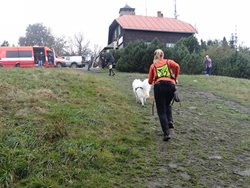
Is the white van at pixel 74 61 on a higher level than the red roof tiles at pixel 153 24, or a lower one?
lower

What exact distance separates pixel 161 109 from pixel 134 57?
21.7m

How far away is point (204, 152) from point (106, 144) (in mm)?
1933

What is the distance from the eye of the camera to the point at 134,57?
1132 inches

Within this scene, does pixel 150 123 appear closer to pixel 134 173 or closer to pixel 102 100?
pixel 102 100

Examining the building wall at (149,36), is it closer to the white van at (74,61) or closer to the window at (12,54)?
the white van at (74,61)

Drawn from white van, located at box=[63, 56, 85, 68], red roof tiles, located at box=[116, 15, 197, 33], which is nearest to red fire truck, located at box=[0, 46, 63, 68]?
white van, located at box=[63, 56, 85, 68]

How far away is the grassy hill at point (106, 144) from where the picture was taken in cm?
511

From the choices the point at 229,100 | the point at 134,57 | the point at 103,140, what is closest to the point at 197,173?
the point at 103,140

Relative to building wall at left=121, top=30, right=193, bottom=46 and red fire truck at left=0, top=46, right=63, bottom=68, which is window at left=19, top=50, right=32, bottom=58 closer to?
red fire truck at left=0, top=46, right=63, bottom=68

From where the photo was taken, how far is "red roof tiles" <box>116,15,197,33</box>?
4556cm

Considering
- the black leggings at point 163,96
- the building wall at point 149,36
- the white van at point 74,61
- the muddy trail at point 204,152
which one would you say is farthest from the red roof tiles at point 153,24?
the black leggings at point 163,96

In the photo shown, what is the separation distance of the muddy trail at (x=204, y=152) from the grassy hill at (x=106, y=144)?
0.6 inches

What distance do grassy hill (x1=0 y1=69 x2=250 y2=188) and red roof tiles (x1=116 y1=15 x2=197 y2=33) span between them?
3571 cm

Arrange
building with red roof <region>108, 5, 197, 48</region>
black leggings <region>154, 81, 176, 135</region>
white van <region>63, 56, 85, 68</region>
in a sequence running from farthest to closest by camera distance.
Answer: white van <region>63, 56, 85, 68</region>
building with red roof <region>108, 5, 197, 48</region>
black leggings <region>154, 81, 176, 135</region>
